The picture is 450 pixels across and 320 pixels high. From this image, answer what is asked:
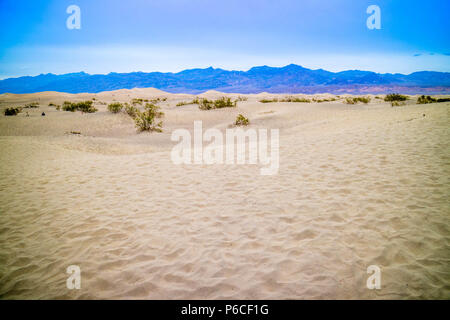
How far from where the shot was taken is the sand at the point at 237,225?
10.3 feet

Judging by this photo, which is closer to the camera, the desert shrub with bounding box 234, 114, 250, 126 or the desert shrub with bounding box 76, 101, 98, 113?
the desert shrub with bounding box 234, 114, 250, 126

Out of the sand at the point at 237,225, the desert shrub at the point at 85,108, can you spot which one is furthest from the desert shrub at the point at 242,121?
the desert shrub at the point at 85,108

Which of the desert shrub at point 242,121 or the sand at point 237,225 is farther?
the desert shrub at point 242,121

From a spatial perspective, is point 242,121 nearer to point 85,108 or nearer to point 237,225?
point 237,225

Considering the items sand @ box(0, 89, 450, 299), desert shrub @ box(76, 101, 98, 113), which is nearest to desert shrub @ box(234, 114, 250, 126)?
sand @ box(0, 89, 450, 299)

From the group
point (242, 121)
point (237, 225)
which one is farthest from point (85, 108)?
point (237, 225)

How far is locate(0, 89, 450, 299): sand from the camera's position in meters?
3.15

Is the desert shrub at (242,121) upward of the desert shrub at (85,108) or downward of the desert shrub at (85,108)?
downward

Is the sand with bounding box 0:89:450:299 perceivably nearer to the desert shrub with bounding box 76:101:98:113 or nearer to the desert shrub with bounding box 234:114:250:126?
the desert shrub with bounding box 234:114:250:126

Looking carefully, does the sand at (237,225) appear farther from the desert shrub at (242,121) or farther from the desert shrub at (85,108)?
the desert shrub at (85,108)

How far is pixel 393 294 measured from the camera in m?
2.87

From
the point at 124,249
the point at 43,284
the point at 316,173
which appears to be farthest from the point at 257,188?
the point at 43,284

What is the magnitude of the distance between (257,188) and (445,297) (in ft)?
13.0
